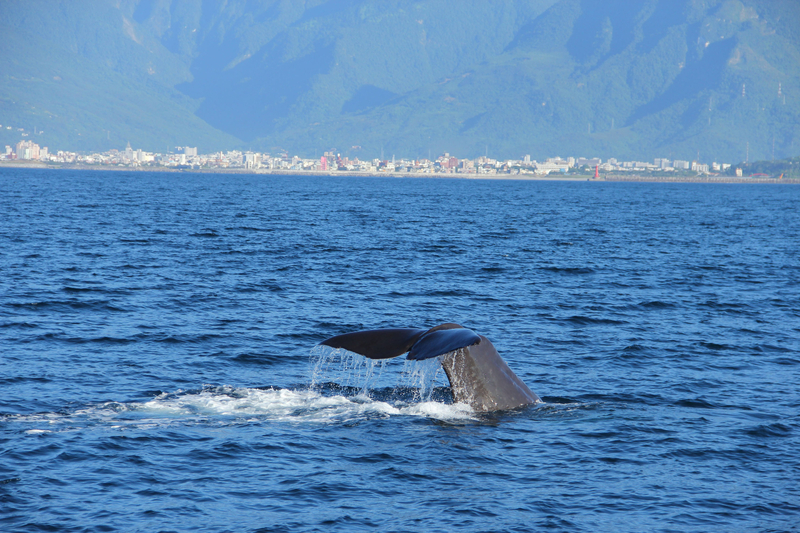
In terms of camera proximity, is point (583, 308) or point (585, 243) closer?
point (583, 308)

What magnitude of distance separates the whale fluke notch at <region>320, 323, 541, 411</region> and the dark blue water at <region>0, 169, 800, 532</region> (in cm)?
40

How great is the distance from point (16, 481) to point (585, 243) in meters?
40.2

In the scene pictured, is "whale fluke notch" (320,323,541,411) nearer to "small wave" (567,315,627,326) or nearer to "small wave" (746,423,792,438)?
"small wave" (746,423,792,438)

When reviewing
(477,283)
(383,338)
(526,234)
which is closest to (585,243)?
(526,234)

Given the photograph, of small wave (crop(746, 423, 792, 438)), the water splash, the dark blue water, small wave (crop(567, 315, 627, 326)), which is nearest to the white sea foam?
the dark blue water

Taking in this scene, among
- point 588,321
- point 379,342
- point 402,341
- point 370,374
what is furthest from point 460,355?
point 588,321

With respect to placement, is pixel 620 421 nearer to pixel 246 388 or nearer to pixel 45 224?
pixel 246 388

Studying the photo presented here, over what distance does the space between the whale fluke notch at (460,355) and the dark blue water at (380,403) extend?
1.30ft

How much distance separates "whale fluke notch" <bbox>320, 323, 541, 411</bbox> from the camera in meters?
10.8

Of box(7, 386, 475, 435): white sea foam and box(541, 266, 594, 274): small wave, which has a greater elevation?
box(541, 266, 594, 274): small wave

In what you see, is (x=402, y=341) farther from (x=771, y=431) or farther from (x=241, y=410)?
(x=771, y=431)

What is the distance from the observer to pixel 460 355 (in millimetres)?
12375

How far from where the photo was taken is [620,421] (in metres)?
13.9

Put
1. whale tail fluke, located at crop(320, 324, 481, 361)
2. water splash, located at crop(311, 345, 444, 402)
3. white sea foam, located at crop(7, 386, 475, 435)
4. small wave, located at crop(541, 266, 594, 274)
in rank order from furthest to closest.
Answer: small wave, located at crop(541, 266, 594, 274) → water splash, located at crop(311, 345, 444, 402) → white sea foam, located at crop(7, 386, 475, 435) → whale tail fluke, located at crop(320, 324, 481, 361)
